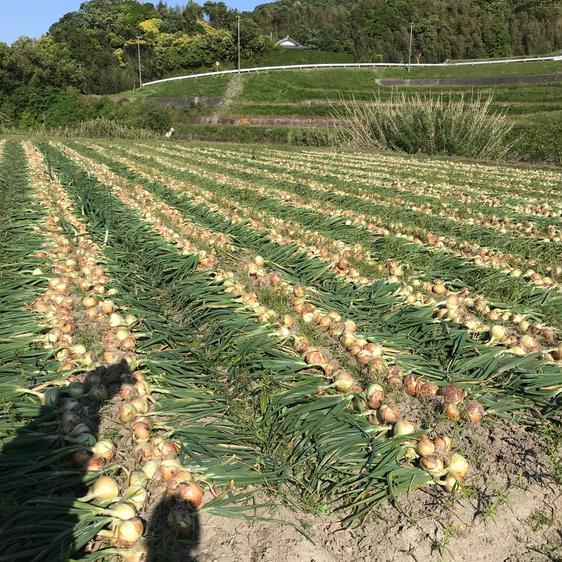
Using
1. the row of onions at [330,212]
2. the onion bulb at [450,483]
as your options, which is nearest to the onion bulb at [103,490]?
the onion bulb at [450,483]

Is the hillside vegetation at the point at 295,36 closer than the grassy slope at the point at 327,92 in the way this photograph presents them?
No

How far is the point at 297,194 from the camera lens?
7.86 m

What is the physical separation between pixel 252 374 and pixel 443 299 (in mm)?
1835

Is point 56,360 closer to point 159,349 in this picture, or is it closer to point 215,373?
point 159,349

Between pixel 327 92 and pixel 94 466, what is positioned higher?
pixel 327 92

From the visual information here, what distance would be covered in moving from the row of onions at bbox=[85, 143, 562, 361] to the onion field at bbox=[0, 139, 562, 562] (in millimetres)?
18

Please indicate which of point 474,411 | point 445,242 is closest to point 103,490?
point 474,411

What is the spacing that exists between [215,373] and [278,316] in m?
0.85

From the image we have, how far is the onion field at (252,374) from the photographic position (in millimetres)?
1720

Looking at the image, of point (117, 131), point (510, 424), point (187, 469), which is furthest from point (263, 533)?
point (117, 131)

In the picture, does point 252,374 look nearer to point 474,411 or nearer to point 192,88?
point 474,411

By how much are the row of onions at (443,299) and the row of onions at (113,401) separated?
6.33 ft

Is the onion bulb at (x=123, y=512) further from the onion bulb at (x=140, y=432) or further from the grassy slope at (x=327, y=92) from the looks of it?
the grassy slope at (x=327, y=92)

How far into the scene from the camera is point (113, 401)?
2.32 m
